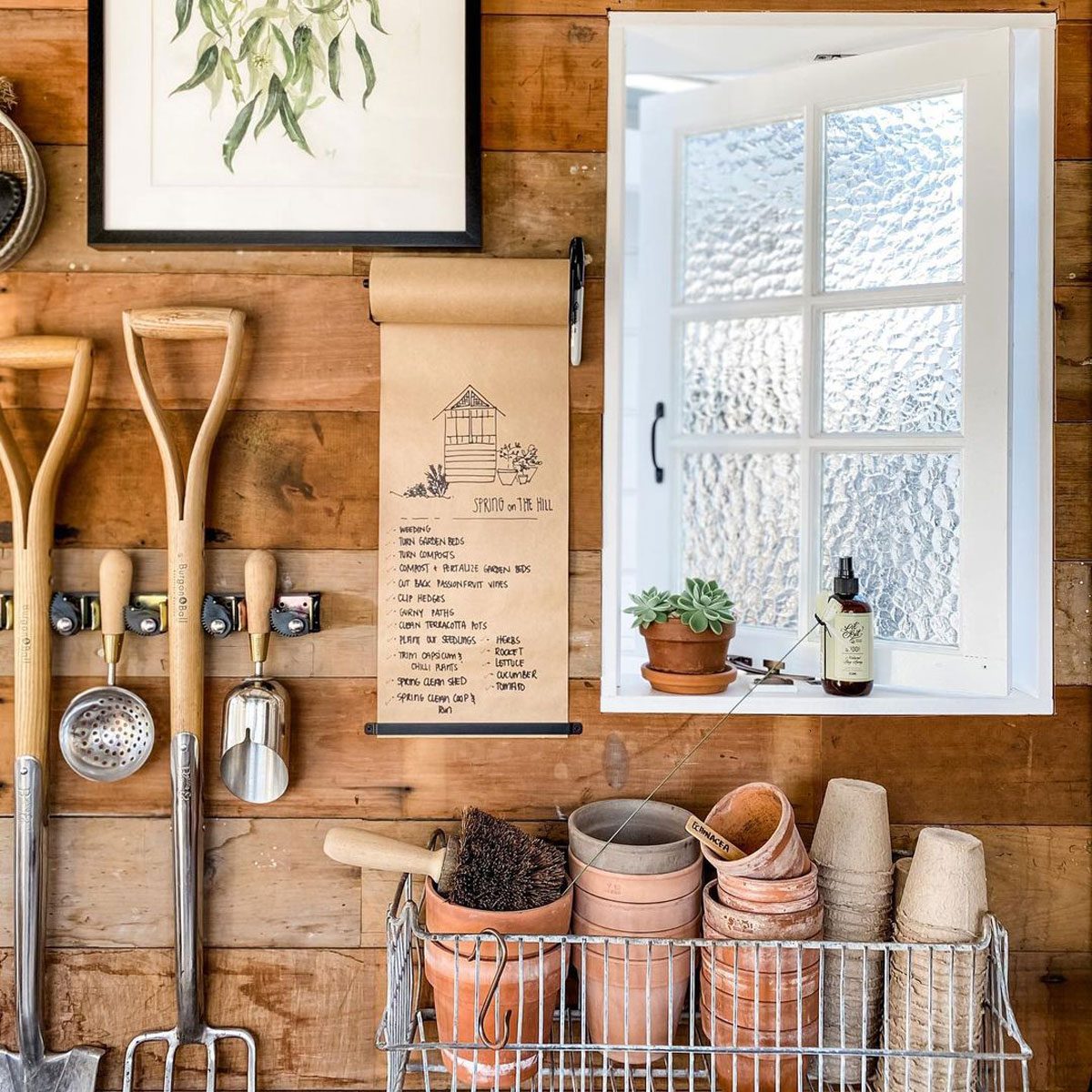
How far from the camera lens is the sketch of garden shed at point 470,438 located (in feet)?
3.51

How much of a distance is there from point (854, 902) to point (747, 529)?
0.51 metres

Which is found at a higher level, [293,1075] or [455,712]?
[455,712]

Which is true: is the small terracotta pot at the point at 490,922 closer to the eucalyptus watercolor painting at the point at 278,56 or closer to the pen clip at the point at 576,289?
the pen clip at the point at 576,289

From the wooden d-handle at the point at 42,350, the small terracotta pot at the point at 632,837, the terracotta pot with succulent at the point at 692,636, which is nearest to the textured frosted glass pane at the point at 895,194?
the terracotta pot with succulent at the point at 692,636

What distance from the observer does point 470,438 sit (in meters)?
1.07

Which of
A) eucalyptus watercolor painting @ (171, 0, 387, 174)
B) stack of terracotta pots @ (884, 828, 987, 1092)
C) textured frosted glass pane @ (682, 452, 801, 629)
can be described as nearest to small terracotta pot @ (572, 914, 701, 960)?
stack of terracotta pots @ (884, 828, 987, 1092)

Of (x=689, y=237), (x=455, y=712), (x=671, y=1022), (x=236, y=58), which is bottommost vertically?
(x=671, y=1022)

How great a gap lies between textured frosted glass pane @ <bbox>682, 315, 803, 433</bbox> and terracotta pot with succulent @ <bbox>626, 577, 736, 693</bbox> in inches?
12.5

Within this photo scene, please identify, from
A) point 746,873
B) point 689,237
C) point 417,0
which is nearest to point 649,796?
point 746,873

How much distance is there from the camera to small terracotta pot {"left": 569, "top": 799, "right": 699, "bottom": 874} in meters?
0.95

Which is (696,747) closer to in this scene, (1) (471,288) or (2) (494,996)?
(2) (494,996)

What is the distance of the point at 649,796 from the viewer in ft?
3.33

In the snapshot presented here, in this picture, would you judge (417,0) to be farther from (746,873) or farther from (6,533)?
(746,873)

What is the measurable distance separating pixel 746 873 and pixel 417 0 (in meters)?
1.09
